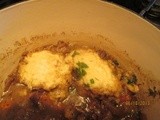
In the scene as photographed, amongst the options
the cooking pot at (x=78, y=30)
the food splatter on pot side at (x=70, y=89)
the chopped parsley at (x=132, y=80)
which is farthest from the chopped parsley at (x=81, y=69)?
the chopped parsley at (x=132, y=80)

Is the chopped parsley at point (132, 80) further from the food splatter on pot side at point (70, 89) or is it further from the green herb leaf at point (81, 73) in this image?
the green herb leaf at point (81, 73)

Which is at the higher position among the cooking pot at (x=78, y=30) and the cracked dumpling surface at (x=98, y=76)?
the cooking pot at (x=78, y=30)

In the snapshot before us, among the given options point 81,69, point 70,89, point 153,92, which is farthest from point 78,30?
point 153,92

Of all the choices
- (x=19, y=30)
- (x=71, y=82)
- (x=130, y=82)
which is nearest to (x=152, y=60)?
(x=130, y=82)

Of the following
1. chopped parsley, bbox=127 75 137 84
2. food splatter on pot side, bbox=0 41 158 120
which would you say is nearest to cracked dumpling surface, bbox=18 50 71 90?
food splatter on pot side, bbox=0 41 158 120

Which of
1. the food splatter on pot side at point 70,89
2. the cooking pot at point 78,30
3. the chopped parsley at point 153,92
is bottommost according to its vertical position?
the food splatter on pot side at point 70,89

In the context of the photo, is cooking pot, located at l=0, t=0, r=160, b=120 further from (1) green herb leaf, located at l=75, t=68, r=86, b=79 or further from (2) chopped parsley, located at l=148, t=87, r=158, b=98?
(1) green herb leaf, located at l=75, t=68, r=86, b=79

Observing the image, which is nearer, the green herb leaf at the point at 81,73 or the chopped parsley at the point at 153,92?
the chopped parsley at the point at 153,92
